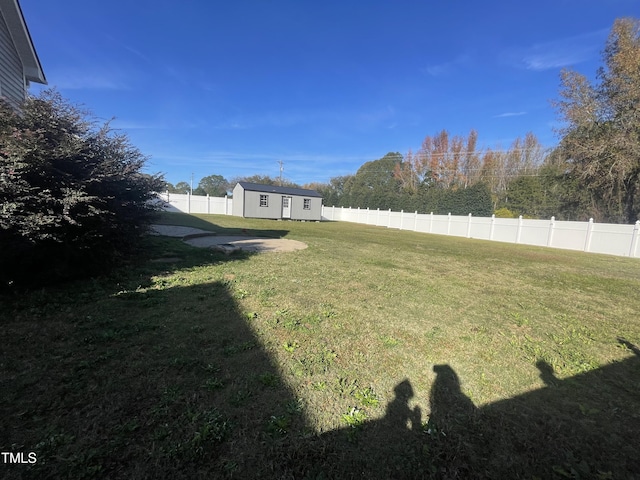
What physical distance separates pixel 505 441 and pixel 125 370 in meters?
2.67

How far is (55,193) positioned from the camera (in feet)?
11.7

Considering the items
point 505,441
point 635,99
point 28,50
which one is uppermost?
point 635,99

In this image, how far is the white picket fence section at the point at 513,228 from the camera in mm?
13570

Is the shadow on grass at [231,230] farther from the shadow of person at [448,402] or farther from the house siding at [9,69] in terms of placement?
the shadow of person at [448,402]

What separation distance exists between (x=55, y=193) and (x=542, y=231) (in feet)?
66.6

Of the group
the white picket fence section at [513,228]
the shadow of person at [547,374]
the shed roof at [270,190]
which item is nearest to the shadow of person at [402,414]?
the shadow of person at [547,374]

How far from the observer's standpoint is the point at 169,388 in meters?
2.06

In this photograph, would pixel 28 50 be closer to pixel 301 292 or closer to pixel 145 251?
pixel 145 251

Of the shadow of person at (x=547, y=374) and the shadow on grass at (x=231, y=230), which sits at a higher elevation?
the shadow on grass at (x=231, y=230)

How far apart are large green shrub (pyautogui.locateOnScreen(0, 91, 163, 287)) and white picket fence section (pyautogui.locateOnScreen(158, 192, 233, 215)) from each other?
2323cm

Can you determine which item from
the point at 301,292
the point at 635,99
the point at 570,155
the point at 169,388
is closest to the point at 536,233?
the point at 570,155

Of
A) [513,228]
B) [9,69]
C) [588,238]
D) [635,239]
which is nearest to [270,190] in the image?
[513,228]

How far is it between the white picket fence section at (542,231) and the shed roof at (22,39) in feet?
71.7

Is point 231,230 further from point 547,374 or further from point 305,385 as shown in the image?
point 547,374
